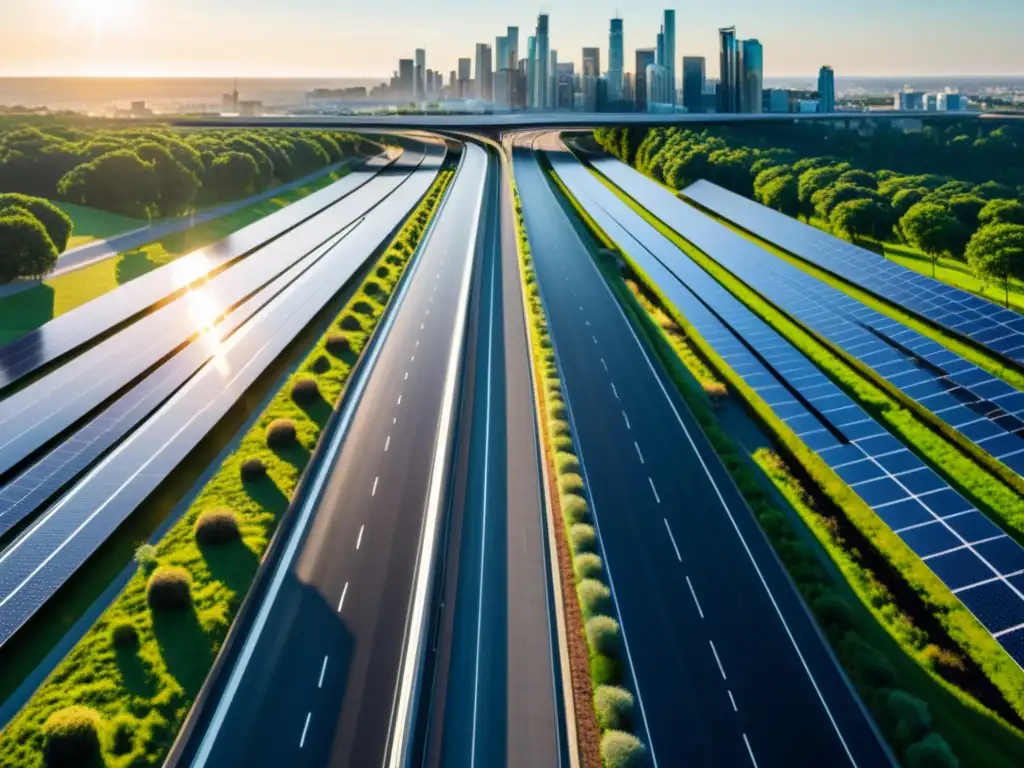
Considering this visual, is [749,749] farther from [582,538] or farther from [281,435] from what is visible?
[281,435]

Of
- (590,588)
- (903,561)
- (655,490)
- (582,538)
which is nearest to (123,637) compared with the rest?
(590,588)

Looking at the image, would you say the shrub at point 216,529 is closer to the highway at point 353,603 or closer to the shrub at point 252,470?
the highway at point 353,603

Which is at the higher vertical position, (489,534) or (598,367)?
(598,367)

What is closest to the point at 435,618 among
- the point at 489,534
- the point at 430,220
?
the point at 489,534

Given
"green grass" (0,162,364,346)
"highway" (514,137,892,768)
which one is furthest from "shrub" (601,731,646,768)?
"green grass" (0,162,364,346)

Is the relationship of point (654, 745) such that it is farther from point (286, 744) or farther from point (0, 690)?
point (0, 690)

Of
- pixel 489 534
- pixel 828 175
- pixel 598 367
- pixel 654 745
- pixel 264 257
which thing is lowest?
pixel 654 745

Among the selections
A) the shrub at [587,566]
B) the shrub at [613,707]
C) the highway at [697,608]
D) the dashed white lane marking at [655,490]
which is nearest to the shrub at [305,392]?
the highway at [697,608]
